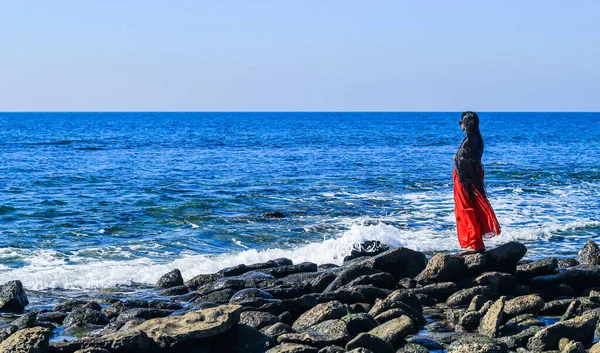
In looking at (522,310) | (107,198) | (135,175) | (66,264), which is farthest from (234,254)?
(135,175)

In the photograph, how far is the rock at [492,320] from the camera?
327 inches

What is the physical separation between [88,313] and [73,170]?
82.6ft

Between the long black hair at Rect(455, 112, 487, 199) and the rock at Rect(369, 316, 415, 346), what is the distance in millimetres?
3184

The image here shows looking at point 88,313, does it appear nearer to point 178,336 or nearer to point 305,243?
point 178,336

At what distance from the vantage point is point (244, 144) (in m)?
56.1

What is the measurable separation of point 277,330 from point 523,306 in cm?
283

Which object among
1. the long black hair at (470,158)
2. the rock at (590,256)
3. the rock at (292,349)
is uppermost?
the long black hair at (470,158)

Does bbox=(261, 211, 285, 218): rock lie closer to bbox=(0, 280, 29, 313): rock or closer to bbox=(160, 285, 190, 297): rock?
bbox=(160, 285, 190, 297): rock

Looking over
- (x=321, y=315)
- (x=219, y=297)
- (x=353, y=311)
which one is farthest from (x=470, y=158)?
(x=219, y=297)

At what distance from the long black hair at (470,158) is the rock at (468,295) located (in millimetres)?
1632

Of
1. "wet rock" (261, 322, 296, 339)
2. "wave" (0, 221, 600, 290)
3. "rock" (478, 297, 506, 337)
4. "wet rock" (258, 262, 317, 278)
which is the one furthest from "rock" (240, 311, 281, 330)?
"wave" (0, 221, 600, 290)

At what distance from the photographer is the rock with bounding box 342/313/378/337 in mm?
8367

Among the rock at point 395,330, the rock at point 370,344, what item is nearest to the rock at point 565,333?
the rock at point 395,330

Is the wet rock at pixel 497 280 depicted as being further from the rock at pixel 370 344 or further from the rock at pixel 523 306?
the rock at pixel 370 344
